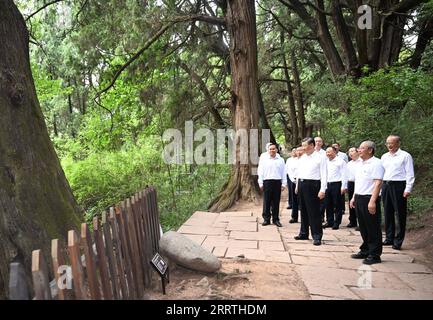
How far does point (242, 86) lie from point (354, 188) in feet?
15.2

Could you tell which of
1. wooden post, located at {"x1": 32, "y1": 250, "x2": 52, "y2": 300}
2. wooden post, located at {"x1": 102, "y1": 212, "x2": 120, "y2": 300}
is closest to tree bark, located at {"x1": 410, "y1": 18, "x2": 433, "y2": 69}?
wooden post, located at {"x1": 102, "y1": 212, "x2": 120, "y2": 300}

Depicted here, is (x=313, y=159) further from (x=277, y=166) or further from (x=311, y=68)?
(x=311, y=68)

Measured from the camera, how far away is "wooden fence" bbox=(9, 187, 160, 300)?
6.93 ft

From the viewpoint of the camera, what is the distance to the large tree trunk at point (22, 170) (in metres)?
3.56

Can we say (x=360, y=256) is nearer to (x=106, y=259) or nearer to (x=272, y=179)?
(x=272, y=179)

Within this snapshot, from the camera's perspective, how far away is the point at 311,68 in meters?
17.7

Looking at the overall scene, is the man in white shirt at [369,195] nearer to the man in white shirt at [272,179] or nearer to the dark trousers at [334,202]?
the man in white shirt at [272,179]

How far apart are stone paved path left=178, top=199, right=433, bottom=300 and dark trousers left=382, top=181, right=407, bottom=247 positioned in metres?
0.27

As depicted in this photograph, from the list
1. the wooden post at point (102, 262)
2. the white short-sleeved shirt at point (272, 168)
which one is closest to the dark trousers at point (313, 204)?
the white short-sleeved shirt at point (272, 168)

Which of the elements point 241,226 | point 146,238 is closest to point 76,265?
point 146,238

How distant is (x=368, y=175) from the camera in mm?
5012

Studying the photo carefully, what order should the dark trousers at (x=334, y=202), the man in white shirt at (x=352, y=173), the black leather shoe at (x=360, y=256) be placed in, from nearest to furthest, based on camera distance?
the black leather shoe at (x=360, y=256)
the man in white shirt at (x=352, y=173)
the dark trousers at (x=334, y=202)

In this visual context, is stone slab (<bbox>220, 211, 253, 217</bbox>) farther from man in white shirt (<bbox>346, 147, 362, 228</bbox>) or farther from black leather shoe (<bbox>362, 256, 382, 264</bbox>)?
black leather shoe (<bbox>362, 256, 382, 264</bbox>)

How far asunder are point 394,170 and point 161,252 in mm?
3954
